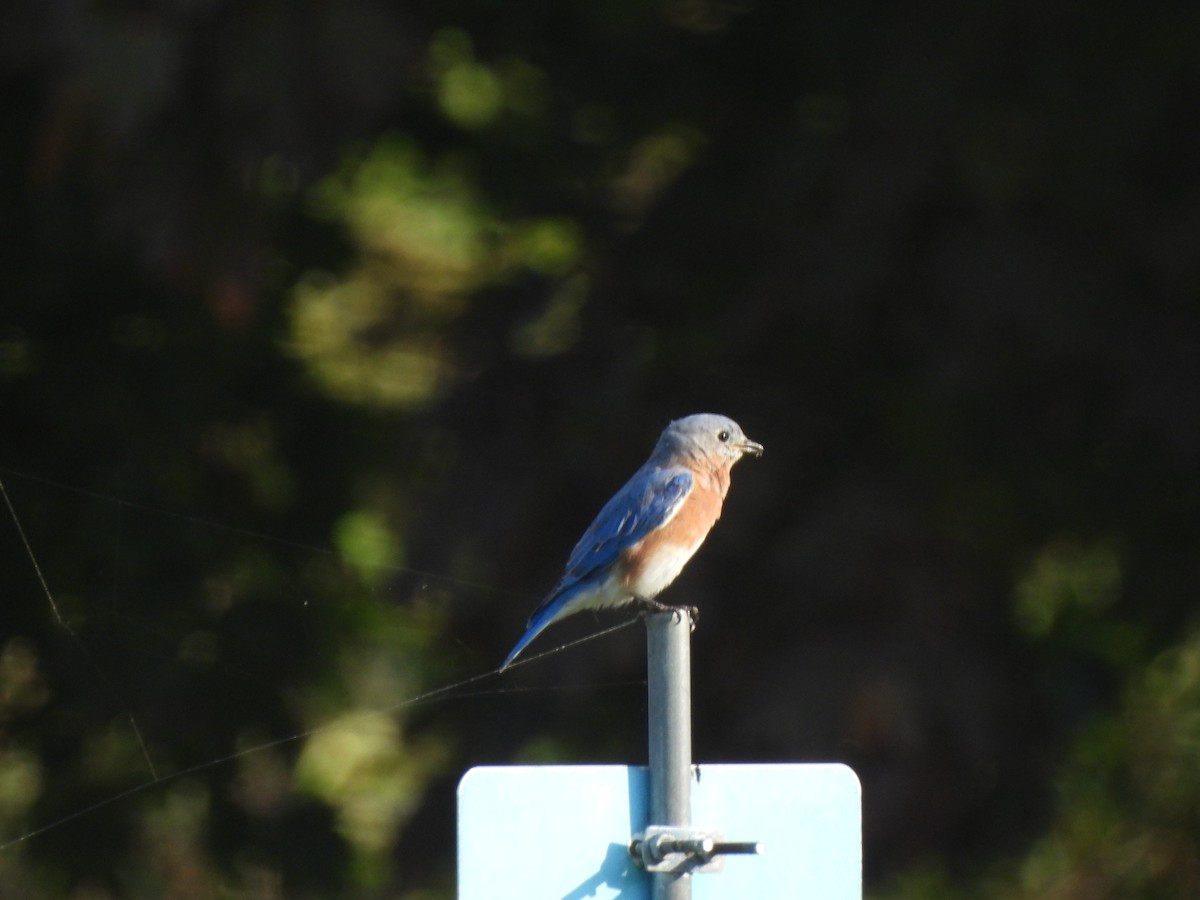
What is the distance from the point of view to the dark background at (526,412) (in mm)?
2926

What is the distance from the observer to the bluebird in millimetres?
3100

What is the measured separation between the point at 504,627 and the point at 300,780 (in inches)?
39.3

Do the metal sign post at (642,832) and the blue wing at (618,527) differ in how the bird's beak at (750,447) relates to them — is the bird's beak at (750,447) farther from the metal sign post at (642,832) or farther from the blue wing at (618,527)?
the metal sign post at (642,832)

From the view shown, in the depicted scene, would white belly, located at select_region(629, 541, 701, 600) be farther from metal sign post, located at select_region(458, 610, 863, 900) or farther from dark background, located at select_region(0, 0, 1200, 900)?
metal sign post, located at select_region(458, 610, 863, 900)

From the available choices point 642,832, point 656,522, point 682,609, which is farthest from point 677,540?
point 642,832

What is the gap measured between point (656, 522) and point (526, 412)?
0.35 m

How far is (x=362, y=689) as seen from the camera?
12.7ft

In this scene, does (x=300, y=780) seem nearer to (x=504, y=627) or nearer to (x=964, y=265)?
(x=504, y=627)

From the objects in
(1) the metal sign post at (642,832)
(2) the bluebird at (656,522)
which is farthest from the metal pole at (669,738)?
(2) the bluebird at (656,522)

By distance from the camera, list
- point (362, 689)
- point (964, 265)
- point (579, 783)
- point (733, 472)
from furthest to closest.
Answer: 1. point (362, 689)
2. point (733, 472)
3. point (964, 265)
4. point (579, 783)

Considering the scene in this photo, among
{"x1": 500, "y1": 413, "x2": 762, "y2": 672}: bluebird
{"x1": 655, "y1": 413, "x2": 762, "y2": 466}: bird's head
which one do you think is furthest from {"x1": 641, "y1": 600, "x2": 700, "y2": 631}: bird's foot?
{"x1": 655, "y1": 413, "x2": 762, "y2": 466}: bird's head

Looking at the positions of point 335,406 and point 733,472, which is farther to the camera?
point 335,406

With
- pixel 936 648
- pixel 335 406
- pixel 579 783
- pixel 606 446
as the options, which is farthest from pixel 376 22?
pixel 579 783

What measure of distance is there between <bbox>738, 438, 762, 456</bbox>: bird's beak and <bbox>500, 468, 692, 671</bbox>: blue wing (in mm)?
163
